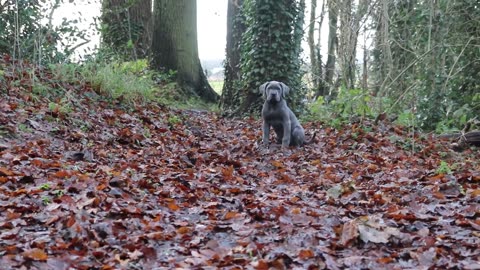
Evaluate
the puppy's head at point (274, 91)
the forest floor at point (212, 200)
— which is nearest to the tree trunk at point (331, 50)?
the puppy's head at point (274, 91)

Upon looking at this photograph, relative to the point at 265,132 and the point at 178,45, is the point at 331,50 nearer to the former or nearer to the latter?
the point at 178,45

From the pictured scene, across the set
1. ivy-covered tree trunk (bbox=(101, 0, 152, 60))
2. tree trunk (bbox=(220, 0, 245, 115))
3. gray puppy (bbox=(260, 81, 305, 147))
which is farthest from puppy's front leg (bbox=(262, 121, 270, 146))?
ivy-covered tree trunk (bbox=(101, 0, 152, 60))

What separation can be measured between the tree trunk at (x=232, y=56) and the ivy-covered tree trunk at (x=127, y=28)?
8.50ft

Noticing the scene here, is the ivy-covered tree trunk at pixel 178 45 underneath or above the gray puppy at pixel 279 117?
above

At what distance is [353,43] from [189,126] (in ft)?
22.1

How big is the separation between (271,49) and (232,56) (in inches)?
99.2

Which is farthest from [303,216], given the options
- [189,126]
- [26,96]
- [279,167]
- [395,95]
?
[395,95]

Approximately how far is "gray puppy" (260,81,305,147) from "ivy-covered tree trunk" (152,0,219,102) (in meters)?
6.89

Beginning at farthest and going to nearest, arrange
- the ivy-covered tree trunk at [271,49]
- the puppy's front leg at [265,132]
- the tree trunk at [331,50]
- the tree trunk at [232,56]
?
the tree trunk at [331,50] → the tree trunk at [232,56] → the ivy-covered tree trunk at [271,49] → the puppy's front leg at [265,132]

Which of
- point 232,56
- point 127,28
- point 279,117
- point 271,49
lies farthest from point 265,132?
point 127,28

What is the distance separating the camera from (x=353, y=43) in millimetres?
15086

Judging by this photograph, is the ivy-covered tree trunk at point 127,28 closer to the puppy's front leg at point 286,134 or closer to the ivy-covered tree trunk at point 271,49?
the ivy-covered tree trunk at point 271,49

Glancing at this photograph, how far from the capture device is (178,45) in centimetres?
1562

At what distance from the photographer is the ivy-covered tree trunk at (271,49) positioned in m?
11.9
